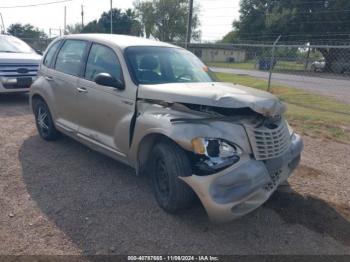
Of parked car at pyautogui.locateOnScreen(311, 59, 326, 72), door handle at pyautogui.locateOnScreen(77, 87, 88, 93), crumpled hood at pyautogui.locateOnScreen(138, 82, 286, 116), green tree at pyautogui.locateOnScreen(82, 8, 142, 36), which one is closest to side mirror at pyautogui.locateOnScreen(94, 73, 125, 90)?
crumpled hood at pyautogui.locateOnScreen(138, 82, 286, 116)

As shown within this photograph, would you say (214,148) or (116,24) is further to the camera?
(116,24)

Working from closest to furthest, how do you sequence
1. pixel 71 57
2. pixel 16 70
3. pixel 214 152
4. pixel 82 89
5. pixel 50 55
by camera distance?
pixel 214 152 < pixel 82 89 < pixel 71 57 < pixel 50 55 < pixel 16 70

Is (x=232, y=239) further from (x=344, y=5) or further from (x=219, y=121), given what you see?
(x=344, y=5)

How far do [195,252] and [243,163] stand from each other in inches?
35.0

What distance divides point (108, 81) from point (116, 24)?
60019 millimetres

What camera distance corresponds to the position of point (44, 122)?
19.1 feet

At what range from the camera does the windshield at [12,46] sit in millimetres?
9480

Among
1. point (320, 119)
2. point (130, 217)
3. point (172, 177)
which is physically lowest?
point (130, 217)

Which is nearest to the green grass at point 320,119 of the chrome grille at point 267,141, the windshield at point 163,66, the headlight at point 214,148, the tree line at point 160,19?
the windshield at point 163,66

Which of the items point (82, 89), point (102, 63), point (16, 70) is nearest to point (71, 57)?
point (82, 89)

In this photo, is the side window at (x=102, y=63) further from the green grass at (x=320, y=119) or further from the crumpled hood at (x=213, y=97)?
the green grass at (x=320, y=119)

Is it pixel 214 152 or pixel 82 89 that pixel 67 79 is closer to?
pixel 82 89

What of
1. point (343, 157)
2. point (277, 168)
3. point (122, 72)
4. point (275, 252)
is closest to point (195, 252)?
point (275, 252)

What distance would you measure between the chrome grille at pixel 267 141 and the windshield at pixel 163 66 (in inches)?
52.6
